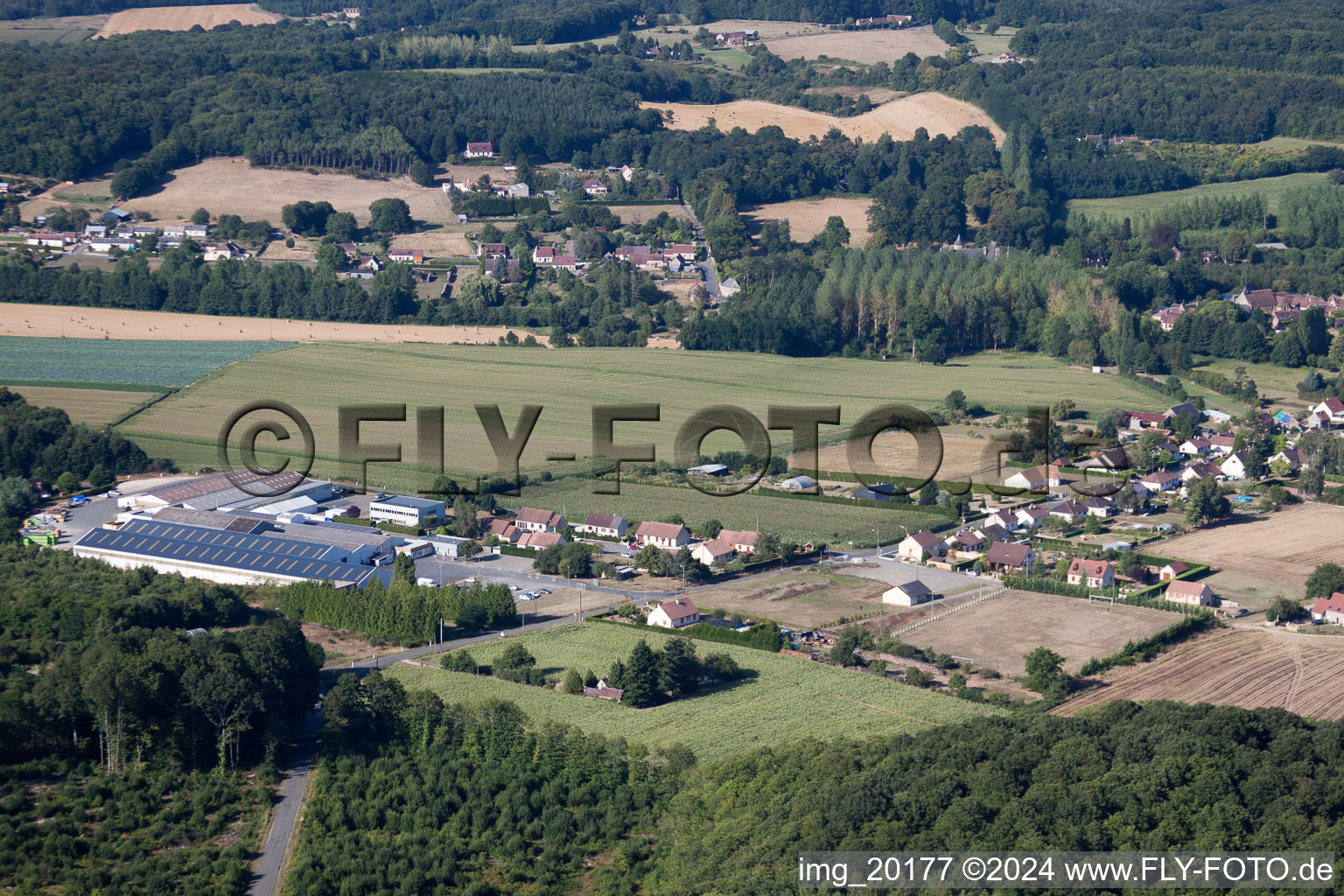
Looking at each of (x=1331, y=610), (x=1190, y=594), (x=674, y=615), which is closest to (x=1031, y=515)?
(x=1190, y=594)

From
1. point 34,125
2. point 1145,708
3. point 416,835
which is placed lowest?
point 416,835

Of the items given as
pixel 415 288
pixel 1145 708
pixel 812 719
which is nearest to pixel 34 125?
pixel 415 288

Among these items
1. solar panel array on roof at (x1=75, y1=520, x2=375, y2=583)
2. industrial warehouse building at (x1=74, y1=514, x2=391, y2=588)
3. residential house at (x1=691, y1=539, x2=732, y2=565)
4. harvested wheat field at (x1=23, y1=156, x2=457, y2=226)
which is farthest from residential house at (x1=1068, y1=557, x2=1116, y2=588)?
harvested wheat field at (x1=23, y1=156, x2=457, y2=226)

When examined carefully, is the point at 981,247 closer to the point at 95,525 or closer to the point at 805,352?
the point at 805,352

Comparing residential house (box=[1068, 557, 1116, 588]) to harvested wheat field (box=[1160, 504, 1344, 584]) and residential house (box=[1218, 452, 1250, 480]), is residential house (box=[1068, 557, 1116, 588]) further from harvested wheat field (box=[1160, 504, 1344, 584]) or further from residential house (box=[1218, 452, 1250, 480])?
residential house (box=[1218, 452, 1250, 480])

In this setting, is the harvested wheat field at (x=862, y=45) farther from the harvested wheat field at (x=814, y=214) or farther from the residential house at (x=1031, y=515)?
the residential house at (x=1031, y=515)

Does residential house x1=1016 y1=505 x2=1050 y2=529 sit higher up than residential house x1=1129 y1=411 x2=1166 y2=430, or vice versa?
residential house x1=1129 y1=411 x2=1166 y2=430

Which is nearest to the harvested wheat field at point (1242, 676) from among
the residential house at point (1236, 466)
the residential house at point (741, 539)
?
the residential house at point (741, 539)
